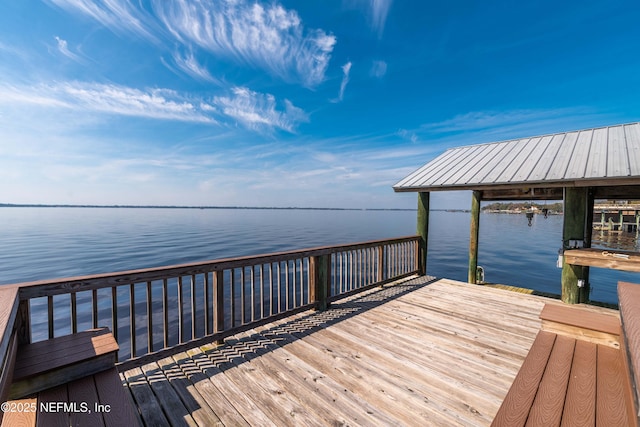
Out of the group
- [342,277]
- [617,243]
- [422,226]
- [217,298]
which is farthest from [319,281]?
[617,243]

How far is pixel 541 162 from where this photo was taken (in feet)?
18.1

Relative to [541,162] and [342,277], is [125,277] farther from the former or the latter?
[342,277]

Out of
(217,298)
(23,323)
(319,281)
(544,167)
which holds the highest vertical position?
(544,167)

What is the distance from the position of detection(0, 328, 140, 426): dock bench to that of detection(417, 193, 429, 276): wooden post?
6398 mm

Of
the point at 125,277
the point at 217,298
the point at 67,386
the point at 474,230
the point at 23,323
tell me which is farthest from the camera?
the point at 474,230

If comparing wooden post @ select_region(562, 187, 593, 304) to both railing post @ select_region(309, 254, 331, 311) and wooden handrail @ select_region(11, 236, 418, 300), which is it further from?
wooden handrail @ select_region(11, 236, 418, 300)

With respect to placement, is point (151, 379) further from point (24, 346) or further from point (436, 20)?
point (436, 20)

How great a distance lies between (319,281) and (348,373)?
187cm

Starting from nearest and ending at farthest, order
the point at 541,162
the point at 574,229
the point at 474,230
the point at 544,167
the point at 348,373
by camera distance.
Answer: the point at 348,373 → the point at 574,229 → the point at 544,167 → the point at 541,162 → the point at 474,230

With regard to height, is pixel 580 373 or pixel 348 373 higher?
pixel 580 373

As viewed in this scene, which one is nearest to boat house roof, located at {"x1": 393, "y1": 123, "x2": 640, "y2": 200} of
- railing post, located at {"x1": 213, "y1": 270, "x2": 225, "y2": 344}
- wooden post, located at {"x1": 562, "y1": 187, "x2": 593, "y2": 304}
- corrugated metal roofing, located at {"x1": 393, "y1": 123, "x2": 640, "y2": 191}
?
corrugated metal roofing, located at {"x1": 393, "y1": 123, "x2": 640, "y2": 191}

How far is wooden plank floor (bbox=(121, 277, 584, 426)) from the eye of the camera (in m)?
2.21

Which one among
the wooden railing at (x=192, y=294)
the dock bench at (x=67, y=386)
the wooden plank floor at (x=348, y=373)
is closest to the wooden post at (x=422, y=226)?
the wooden railing at (x=192, y=294)

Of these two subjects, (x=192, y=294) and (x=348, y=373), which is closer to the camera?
(x=348, y=373)
